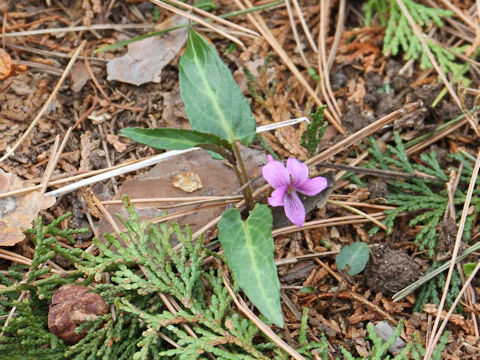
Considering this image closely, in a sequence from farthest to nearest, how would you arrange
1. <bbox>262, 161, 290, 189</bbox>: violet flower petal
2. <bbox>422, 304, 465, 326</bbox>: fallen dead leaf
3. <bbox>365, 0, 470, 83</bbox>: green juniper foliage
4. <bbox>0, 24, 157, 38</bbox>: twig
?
1. <bbox>365, 0, 470, 83</bbox>: green juniper foliage
2. <bbox>0, 24, 157, 38</bbox>: twig
3. <bbox>422, 304, 465, 326</bbox>: fallen dead leaf
4. <bbox>262, 161, 290, 189</bbox>: violet flower petal

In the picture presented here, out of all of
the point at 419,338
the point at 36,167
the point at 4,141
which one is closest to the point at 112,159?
the point at 36,167

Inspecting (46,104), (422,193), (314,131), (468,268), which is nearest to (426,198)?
(422,193)

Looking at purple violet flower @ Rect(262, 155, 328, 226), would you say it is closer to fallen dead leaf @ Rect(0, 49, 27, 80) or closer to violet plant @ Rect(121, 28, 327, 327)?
violet plant @ Rect(121, 28, 327, 327)

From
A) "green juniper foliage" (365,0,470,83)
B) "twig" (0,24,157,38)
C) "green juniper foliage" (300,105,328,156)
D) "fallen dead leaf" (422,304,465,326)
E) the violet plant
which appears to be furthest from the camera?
"green juniper foliage" (365,0,470,83)

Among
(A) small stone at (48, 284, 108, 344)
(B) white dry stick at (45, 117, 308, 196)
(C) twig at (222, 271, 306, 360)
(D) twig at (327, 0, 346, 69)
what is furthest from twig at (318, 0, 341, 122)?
(A) small stone at (48, 284, 108, 344)

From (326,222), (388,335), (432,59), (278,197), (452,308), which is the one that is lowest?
(388,335)

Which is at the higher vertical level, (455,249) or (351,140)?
(351,140)

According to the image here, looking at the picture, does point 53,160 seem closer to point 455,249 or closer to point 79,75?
point 79,75
